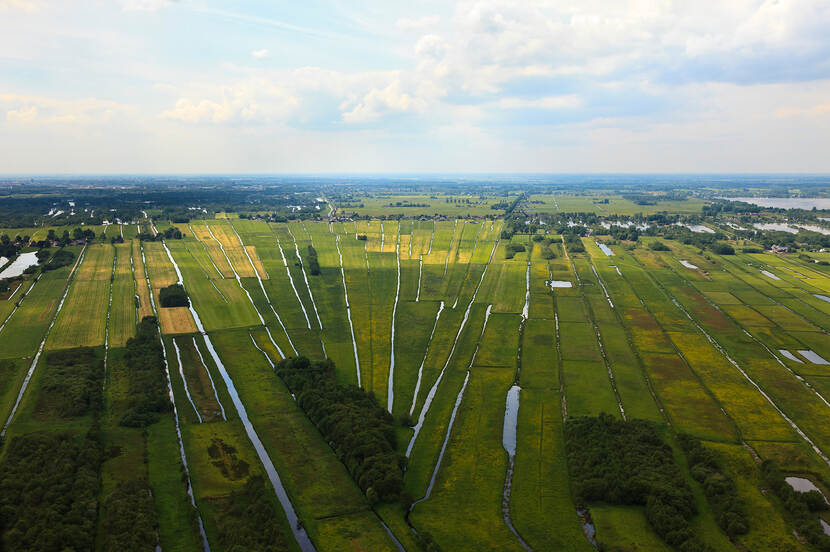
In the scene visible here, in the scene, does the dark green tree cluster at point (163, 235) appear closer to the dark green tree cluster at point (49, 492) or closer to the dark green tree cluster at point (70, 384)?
the dark green tree cluster at point (70, 384)

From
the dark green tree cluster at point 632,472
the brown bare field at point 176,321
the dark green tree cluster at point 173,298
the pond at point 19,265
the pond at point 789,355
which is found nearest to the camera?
the dark green tree cluster at point 632,472

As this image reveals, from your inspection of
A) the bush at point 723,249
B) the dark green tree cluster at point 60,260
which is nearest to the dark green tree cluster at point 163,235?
the dark green tree cluster at point 60,260

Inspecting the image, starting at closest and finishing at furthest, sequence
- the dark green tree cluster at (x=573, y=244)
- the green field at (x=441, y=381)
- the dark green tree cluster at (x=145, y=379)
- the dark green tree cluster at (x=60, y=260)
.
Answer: the green field at (x=441, y=381), the dark green tree cluster at (x=145, y=379), the dark green tree cluster at (x=60, y=260), the dark green tree cluster at (x=573, y=244)

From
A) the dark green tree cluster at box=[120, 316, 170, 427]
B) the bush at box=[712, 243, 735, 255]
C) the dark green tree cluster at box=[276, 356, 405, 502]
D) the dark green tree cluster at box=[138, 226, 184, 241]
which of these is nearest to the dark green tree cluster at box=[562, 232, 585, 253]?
the bush at box=[712, 243, 735, 255]

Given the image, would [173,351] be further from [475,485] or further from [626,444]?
[626,444]

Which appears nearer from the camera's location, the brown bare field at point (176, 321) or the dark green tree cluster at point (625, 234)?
the brown bare field at point (176, 321)

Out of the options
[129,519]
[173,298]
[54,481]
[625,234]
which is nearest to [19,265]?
[173,298]

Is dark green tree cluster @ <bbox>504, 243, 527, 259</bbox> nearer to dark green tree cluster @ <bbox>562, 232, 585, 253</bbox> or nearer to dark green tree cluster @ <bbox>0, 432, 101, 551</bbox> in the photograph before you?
dark green tree cluster @ <bbox>562, 232, 585, 253</bbox>
